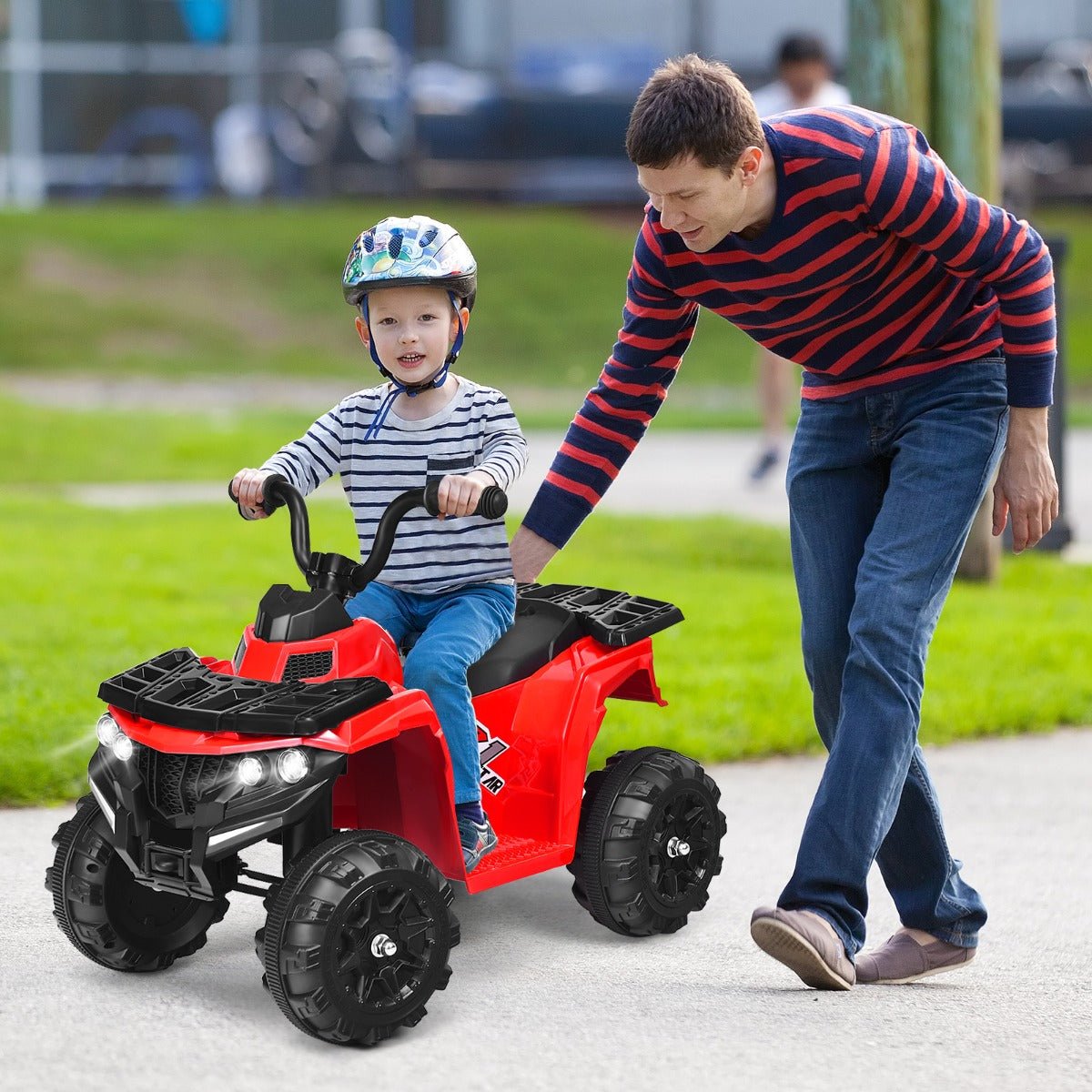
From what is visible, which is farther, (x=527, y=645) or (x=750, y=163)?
(x=527, y=645)

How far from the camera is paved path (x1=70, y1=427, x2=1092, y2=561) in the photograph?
9656 mm

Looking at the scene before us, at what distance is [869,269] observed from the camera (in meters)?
3.42

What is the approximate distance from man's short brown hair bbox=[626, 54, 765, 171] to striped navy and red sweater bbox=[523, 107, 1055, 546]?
0.40 ft

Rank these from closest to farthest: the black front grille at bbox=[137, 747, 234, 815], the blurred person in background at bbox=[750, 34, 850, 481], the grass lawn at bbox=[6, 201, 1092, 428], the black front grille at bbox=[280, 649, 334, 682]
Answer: the black front grille at bbox=[137, 747, 234, 815] < the black front grille at bbox=[280, 649, 334, 682] < the blurred person in background at bbox=[750, 34, 850, 481] < the grass lawn at bbox=[6, 201, 1092, 428]

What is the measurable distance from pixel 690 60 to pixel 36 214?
784 inches

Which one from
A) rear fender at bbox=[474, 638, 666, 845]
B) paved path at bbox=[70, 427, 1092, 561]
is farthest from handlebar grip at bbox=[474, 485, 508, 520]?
paved path at bbox=[70, 427, 1092, 561]

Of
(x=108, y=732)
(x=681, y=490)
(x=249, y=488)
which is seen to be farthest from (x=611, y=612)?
(x=681, y=490)

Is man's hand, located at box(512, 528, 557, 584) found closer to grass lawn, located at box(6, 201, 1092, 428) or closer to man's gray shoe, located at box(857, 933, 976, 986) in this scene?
man's gray shoe, located at box(857, 933, 976, 986)

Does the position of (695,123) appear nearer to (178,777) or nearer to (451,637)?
(451,637)

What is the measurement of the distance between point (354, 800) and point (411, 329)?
3.18 ft

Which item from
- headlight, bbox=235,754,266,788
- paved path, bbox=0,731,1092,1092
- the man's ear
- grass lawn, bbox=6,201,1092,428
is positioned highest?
grass lawn, bbox=6,201,1092,428

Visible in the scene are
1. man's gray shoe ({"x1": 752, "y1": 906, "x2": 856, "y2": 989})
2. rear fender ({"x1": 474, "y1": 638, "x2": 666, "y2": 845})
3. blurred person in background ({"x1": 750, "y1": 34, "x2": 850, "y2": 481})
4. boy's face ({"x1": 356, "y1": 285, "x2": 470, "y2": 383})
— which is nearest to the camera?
man's gray shoe ({"x1": 752, "y1": 906, "x2": 856, "y2": 989})

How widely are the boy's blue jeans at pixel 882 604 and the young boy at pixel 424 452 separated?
2.08 feet

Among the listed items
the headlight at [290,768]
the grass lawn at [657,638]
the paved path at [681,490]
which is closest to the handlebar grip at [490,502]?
the headlight at [290,768]
